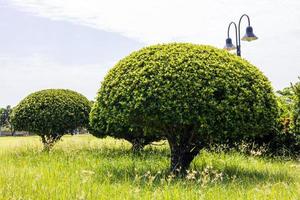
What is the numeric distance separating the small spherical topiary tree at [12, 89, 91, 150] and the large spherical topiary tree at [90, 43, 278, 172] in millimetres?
7030

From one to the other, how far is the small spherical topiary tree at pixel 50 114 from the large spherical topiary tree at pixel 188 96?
23.1 feet

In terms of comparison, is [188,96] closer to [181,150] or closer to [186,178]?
[181,150]

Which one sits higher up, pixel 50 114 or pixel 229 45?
pixel 229 45

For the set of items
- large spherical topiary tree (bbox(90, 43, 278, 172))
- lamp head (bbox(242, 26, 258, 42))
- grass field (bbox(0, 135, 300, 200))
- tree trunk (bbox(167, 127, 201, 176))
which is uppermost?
lamp head (bbox(242, 26, 258, 42))

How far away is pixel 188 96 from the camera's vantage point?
353 inches

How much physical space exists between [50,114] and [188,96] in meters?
9.12

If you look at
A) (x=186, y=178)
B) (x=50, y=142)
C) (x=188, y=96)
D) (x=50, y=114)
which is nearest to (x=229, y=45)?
(x=50, y=114)

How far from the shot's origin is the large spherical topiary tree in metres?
8.95

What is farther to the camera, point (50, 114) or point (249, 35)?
point (249, 35)

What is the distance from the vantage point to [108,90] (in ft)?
33.0

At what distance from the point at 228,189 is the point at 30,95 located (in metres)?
11.8

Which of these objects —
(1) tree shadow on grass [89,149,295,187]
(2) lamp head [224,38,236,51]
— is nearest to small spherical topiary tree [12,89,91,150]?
(1) tree shadow on grass [89,149,295,187]

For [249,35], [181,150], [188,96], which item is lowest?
[181,150]

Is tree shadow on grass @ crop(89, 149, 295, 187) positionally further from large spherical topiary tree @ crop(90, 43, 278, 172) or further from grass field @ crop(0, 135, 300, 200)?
large spherical topiary tree @ crop(90, 43, 278, 172)
